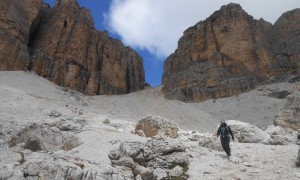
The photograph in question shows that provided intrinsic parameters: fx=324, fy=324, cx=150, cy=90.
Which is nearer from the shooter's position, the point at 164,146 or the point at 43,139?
the point at 164,146

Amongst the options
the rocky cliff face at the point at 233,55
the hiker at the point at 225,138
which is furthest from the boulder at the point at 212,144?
the rocky cliff face at the point at 233,55

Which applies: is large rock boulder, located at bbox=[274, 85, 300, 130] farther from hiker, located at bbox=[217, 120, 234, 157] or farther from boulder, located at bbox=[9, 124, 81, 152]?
boulder, located at bbox=[9, 124, 81, 152]

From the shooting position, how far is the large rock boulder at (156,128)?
20.1 metres

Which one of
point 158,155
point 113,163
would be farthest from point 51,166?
point 158,155

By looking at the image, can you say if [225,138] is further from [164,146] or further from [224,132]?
[164,146]

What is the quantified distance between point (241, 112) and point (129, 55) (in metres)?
40.9

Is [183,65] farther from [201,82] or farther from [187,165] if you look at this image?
[187,165]

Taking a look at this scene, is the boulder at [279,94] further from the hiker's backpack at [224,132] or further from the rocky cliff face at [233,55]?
the hiker's backpack at [224,132]

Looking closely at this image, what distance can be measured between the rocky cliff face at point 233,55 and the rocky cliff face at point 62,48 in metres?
14.2

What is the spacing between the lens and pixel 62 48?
206 feet

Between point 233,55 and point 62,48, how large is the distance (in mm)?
36048

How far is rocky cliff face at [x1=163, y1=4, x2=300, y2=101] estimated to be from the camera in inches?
2616

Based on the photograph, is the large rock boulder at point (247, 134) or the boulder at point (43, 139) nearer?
the boulder at point (43, 139)

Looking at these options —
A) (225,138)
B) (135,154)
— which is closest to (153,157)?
(135,154)
